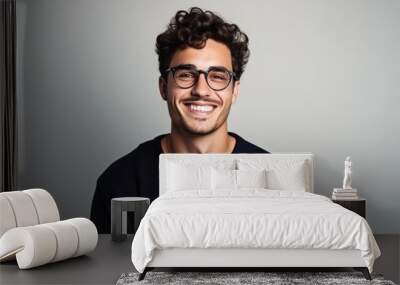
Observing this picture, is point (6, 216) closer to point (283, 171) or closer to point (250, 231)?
point (250, 231)

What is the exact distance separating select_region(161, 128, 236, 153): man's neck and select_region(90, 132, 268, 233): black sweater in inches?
2.7

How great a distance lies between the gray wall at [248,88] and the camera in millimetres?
7219

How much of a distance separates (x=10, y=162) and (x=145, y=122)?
4.77 feet

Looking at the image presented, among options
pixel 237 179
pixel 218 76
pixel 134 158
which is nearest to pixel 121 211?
pixel 134 158

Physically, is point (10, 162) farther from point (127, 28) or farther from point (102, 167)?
point (127, 28)

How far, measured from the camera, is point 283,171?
6.71 meters

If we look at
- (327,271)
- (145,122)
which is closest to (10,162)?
(145,122)

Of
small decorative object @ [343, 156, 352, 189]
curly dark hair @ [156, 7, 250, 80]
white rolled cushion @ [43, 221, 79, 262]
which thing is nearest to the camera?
white rolled cushion @ [43, 221, 79, 262]

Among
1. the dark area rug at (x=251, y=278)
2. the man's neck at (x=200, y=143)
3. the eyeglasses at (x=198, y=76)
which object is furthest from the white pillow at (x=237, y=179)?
the dark area rug at (x=251, y=278)

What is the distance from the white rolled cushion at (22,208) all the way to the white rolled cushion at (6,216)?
0.12 ft

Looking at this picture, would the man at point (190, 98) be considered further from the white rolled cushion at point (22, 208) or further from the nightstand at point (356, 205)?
the white rolled cushion at point (22, 208)

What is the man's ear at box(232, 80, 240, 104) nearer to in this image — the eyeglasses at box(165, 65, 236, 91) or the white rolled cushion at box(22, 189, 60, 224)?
the eyeglasses at box(165, 65, 236, 91)

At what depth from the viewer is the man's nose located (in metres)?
7.02

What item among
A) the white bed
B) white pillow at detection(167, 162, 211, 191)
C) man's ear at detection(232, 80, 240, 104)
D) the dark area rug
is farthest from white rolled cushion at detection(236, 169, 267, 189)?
the dark area rug
